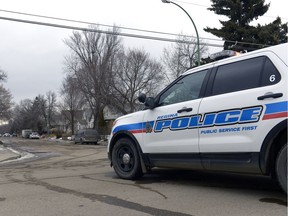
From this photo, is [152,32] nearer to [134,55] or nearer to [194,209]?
[194,209]

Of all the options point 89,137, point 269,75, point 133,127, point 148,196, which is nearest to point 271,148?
point 269,75

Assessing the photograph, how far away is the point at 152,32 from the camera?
21.1m

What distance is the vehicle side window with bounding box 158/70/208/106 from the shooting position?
6.42 m

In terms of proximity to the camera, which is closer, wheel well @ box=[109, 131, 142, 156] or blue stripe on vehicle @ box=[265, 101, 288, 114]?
blue stripe on vehicle @ box=[265, 101, 288, 114]

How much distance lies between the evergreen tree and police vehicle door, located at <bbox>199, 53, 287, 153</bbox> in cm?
2716

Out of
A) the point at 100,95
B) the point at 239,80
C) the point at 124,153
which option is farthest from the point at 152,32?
the point at 100,95

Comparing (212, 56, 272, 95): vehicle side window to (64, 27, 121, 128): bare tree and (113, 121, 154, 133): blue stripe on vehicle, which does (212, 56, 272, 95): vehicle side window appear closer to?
(113, 121, 154, 133): blue stripe on vehicle

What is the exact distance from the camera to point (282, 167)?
501 centimetres

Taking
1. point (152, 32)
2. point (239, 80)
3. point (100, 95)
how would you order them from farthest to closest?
point (100, 95) < point (152, 32) < point (239, 80)

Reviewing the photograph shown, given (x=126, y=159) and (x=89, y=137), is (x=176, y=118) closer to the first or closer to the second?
(x=126, y=159)

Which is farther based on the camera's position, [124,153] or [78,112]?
[78,112]

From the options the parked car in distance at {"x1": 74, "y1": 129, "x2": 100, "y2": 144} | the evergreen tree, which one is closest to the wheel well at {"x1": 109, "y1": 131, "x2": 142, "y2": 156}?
the evergreen tree

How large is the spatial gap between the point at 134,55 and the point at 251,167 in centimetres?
4417

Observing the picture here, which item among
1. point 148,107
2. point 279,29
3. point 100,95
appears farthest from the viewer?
point 100,95
